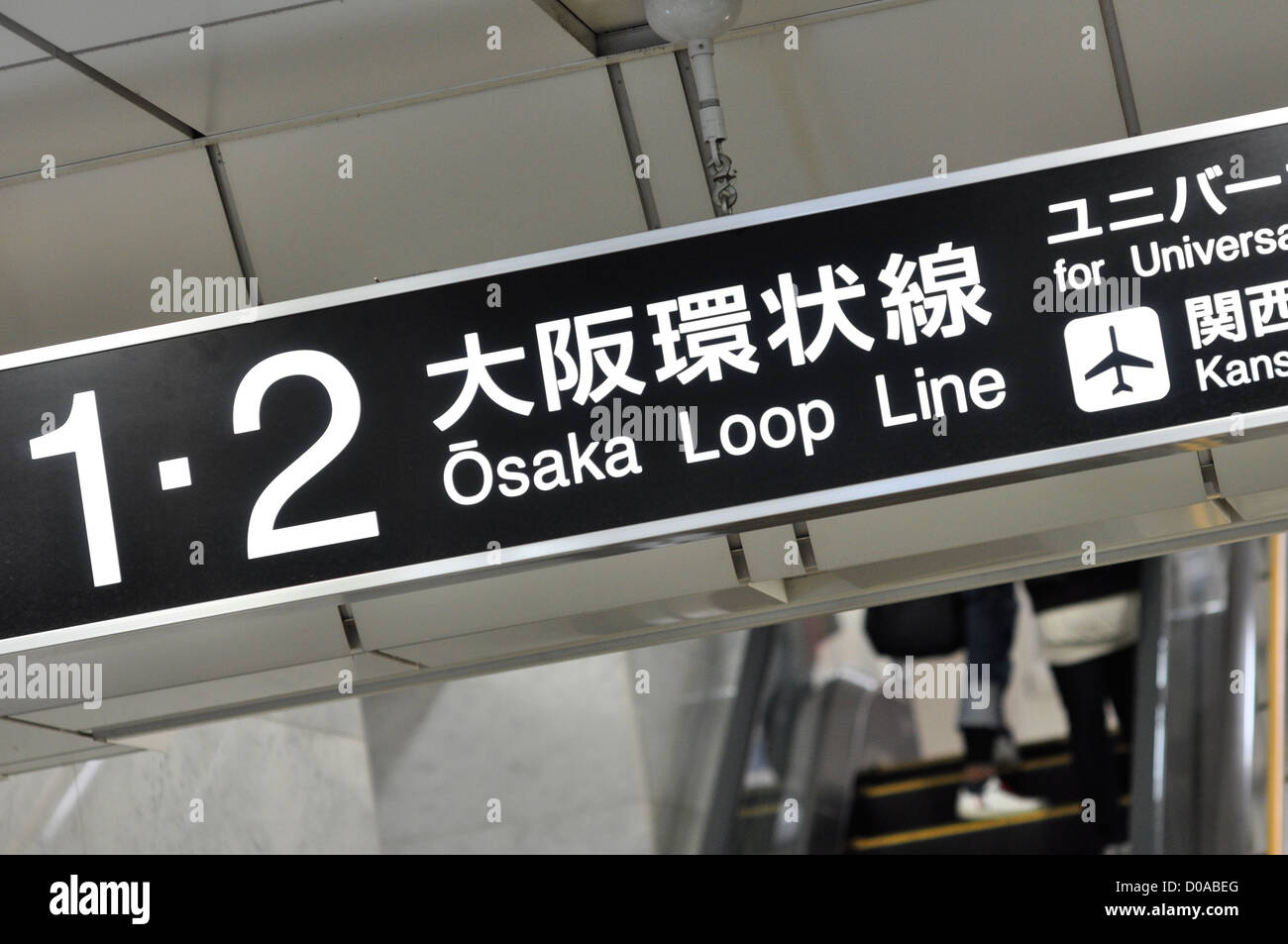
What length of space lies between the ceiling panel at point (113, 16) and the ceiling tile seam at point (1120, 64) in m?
1.55

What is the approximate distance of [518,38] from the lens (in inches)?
115

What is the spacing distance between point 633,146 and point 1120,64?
3.37 ft

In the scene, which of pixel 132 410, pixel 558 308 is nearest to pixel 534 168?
pixel 558 308

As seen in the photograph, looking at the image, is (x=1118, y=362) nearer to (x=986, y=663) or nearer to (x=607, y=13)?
(x=607, y=13)

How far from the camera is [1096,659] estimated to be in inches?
265

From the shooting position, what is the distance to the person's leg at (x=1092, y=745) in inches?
254

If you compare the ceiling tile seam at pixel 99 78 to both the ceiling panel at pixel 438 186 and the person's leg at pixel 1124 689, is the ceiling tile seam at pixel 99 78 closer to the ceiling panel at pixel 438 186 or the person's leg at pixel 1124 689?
the ceiling panel at pixel 438 186

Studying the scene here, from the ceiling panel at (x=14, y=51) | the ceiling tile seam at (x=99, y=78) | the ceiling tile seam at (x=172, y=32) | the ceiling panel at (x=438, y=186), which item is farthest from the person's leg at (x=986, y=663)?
the ceiling panel at (x=14, y=51)

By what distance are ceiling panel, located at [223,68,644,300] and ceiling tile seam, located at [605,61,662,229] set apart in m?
0.01

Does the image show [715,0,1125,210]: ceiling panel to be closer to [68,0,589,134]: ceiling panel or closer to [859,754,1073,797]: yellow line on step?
[68,0,589,134]: ceiling panel
